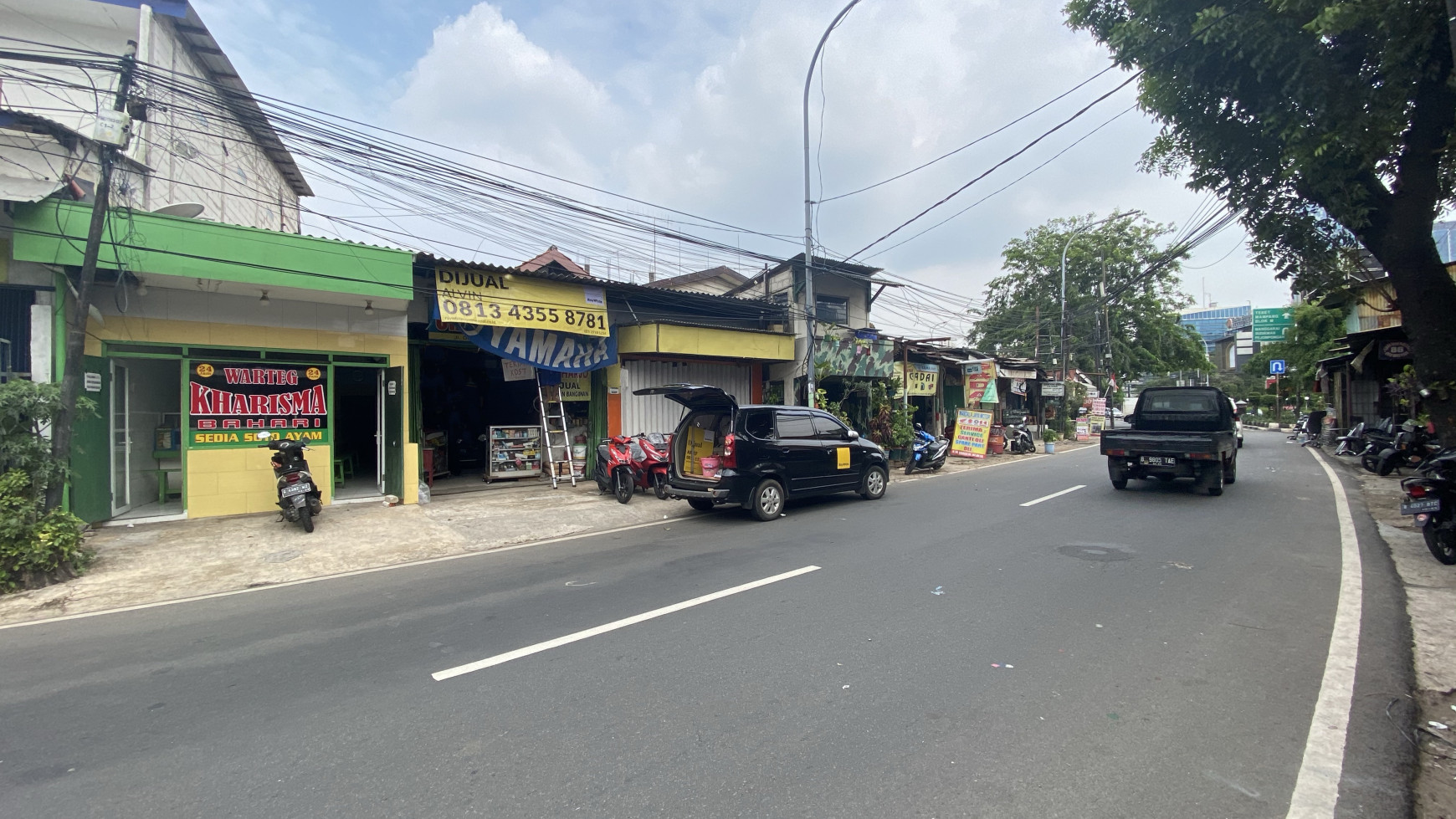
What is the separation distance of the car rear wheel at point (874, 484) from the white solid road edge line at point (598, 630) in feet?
17.1

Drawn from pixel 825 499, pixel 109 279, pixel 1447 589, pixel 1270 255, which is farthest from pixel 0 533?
pixel 1270 255

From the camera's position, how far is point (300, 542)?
8227mm

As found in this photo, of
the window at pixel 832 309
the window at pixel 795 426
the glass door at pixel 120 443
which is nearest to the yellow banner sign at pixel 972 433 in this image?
the window at pixel 832 309

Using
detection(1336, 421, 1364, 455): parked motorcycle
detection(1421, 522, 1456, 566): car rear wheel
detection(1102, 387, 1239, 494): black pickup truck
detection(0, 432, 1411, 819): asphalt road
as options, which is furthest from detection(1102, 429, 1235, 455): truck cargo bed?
detection(1336, 421, 1364, 455): parked motorcycle

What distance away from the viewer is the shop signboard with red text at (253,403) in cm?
941

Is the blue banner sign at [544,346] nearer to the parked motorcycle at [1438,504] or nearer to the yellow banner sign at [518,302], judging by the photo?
the yellow banner sign at [518,302]

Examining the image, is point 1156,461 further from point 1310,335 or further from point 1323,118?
point 1310,335

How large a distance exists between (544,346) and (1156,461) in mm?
11160

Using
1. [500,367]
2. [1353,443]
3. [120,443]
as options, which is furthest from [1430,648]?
[1353,443]

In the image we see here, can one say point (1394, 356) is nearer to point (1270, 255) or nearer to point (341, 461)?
point (1270, 255)

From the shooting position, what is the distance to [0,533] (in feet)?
20.3

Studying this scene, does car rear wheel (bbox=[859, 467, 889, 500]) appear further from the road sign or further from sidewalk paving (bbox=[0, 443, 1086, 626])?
the road sign

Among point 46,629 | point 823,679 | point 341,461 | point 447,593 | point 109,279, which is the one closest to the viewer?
point 823,679

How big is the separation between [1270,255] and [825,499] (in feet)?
25.7
